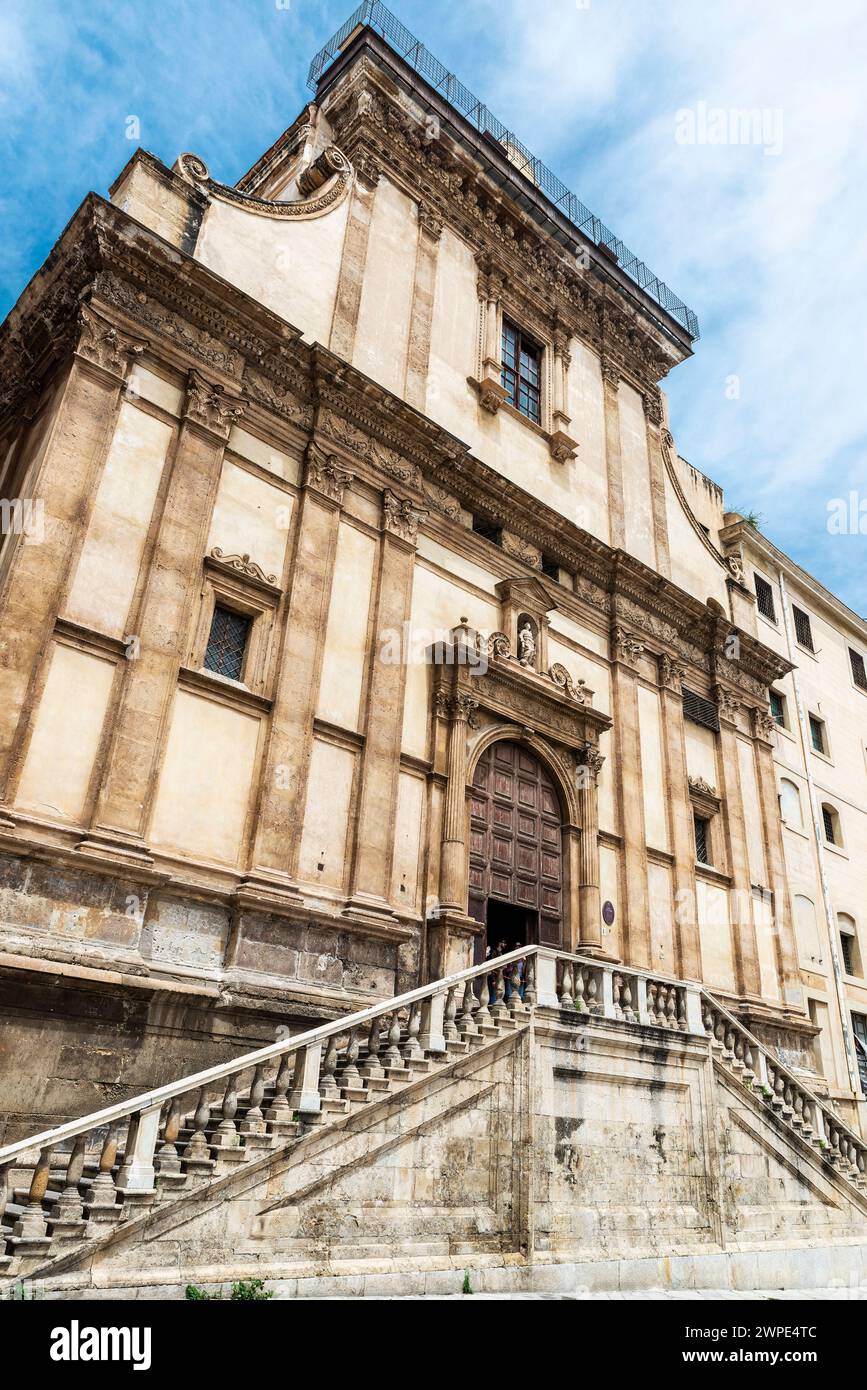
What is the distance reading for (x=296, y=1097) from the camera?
29.3ft

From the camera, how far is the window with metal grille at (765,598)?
2736 cm

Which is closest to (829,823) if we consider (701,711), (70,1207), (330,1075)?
(701,711)

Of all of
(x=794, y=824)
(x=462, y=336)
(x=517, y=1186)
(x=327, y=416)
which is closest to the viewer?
(x=517, y=1186)

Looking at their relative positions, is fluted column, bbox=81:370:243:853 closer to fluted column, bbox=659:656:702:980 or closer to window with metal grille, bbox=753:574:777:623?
fluted column, bbox=659:656:702:980

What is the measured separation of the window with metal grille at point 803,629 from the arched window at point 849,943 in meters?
8.22

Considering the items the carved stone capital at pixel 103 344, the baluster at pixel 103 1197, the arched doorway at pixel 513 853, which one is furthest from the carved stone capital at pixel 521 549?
the baluster at pixel 103 1197

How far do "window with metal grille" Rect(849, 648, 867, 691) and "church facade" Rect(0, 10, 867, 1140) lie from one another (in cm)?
674

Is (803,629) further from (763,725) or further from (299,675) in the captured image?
(299,675)

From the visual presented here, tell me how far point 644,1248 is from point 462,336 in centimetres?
1660

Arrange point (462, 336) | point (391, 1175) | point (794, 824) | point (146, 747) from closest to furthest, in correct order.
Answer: point (391, 1175) < point (146, 747) < point (462, 336) < point (794, 824)

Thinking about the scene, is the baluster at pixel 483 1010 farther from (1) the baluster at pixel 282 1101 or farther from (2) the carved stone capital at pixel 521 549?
(2) the carved stone capital at pixel 521 549

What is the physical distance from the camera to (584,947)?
16375 mm
